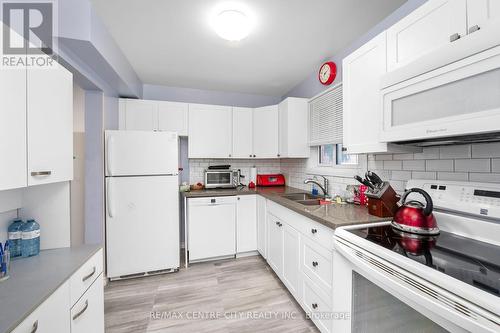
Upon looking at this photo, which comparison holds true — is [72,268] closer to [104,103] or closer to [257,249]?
[104,103]

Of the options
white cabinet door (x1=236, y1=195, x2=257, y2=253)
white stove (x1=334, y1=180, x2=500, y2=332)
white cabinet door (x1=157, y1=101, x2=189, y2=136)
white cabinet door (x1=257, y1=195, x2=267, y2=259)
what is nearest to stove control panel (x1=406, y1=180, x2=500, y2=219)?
white stove (x1=334, y1=180, x2=500, y2=332)

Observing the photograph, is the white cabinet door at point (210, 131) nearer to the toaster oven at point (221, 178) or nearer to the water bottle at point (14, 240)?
the toaster oven at point (221, 178)

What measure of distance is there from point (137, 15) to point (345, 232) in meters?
2.22

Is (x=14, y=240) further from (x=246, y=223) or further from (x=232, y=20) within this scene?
(x=246, y=223)

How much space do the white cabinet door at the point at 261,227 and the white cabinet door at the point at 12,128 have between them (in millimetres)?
2142

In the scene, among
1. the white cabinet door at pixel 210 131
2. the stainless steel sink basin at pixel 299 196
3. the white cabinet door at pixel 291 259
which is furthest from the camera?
the white cabinet door at pixel 210 131

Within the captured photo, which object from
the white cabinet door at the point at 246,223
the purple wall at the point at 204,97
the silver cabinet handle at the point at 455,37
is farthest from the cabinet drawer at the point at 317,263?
the purple wall at the point at 204,97

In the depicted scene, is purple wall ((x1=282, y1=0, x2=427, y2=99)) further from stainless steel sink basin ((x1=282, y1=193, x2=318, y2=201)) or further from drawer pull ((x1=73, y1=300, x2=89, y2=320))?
drawer pull ((x1=73, y1=300, x2=89, y2=320))

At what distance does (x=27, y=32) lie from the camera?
1.38 meters

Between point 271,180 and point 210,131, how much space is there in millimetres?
1220

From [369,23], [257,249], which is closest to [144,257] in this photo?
[257,249]

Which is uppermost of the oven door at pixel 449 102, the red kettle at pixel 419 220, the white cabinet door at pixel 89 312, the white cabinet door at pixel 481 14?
the white cabinet door at pixel 481 14

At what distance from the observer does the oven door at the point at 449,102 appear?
2.78 ft

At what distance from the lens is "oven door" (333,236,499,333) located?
670 millimetres
